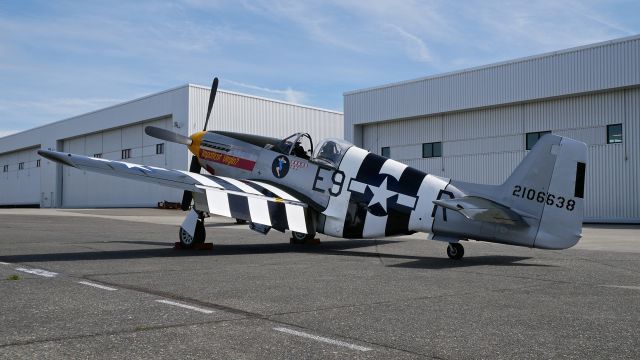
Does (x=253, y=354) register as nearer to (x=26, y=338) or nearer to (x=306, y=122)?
(x=26, y=338)

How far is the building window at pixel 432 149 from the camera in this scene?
119 feet

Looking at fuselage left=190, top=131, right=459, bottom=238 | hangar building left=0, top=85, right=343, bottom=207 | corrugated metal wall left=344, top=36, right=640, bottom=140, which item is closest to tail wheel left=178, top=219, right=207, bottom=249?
fuselage left=190, top=131, right=459, bottom=238

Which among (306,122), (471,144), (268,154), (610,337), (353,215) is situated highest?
(306,122)

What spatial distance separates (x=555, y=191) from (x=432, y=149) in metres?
26.0

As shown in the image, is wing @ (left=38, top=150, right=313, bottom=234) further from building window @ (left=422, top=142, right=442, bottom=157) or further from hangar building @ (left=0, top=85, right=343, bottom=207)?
hangar building @ (left=0, top=85, right=343, bottom=207)

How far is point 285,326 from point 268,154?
10.0m

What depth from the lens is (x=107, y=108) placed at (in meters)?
54.9

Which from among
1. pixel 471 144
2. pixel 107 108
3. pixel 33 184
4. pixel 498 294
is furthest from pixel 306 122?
pixel 498 294

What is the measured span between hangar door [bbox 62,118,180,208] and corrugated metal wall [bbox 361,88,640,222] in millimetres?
18023

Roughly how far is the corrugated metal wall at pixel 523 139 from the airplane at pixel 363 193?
19.4 metres

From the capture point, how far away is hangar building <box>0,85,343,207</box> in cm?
4634

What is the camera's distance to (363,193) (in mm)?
13266

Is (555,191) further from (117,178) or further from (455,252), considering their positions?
(117,178)

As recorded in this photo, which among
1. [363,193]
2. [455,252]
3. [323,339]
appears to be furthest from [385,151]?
[323,339]
